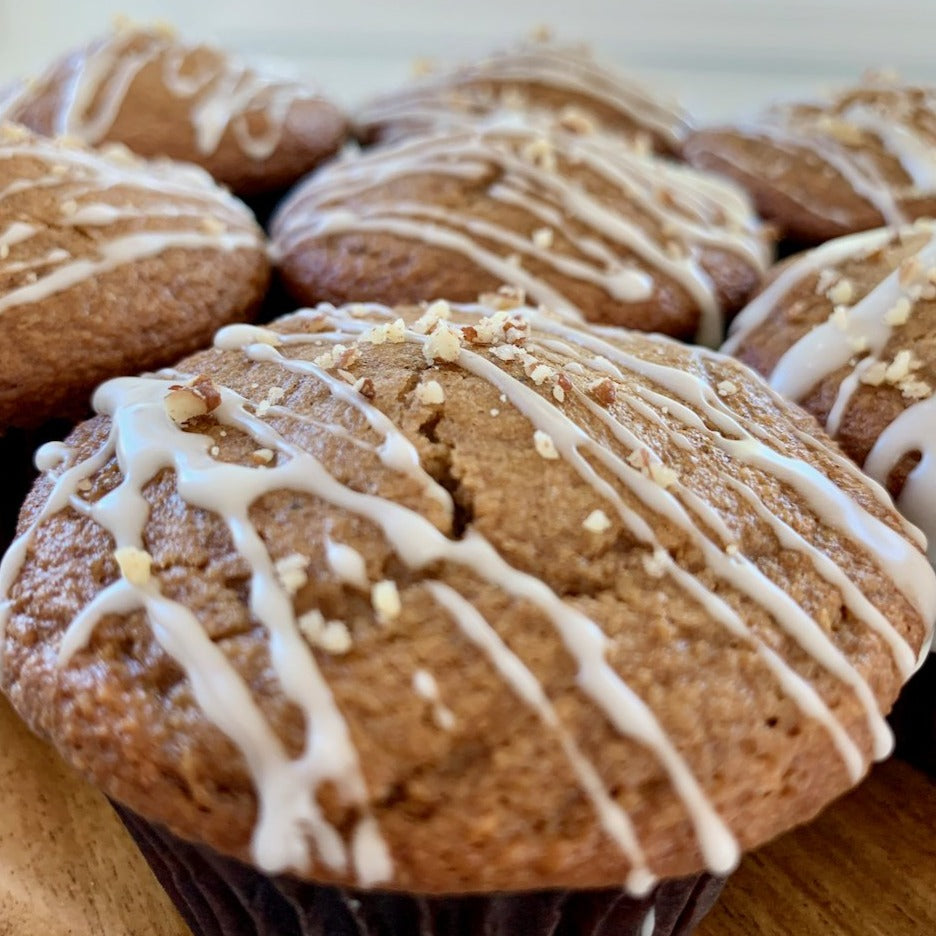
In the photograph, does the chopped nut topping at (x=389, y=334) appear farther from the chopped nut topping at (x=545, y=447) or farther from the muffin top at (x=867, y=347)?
the muffin top at (x=867, y=347)

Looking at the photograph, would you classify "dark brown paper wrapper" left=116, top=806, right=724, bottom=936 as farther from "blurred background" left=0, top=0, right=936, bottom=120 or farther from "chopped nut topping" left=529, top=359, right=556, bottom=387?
"blurred background" left=0, top=0, right=936, bottom=120

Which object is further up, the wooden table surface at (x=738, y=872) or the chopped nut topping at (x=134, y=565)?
the chopped nut topping at (x=134, y=565)

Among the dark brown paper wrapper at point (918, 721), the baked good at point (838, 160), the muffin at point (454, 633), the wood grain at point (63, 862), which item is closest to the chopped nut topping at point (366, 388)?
the muffin at point (454, 633)

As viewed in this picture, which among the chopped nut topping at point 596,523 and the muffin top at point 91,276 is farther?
the muffin top at point 91,276

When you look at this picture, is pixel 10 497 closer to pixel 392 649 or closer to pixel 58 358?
pixel 58 358

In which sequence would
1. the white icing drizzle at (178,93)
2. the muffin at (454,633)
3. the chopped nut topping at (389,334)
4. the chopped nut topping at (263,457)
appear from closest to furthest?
the muffin at (454,633)
the chopped nut topping at (263,457)
the chopped nut topping at (389,334)
the white icing drizzle at (178,93)

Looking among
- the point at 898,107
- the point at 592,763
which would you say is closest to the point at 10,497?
the point at 592,763

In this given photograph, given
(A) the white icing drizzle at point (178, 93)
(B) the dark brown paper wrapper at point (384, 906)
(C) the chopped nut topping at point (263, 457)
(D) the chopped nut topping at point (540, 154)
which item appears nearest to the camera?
(B) the dark brown paper wrapper at point (384, 906)

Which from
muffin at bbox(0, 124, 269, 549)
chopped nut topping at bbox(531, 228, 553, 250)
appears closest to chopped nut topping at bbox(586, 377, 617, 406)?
chopped nut topping at bbox(531, 228, 553, 250)

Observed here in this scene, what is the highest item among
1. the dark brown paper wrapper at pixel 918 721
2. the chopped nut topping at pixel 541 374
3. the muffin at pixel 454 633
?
the chopped nut topping at pixel 541 374
